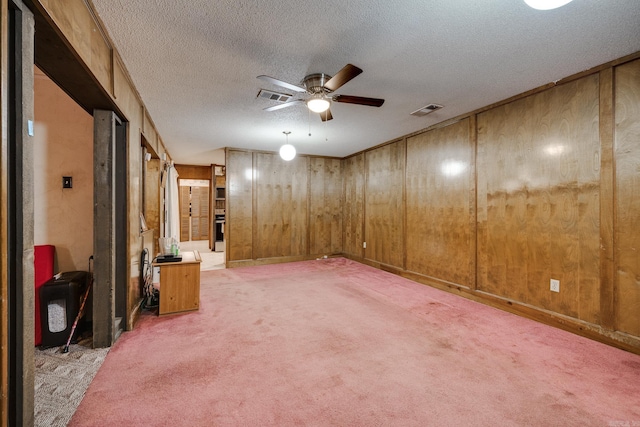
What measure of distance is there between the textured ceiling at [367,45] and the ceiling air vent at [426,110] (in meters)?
0.11

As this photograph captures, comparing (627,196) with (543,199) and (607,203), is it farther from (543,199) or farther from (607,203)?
(543,199)

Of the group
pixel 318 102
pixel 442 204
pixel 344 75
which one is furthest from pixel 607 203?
pixel 318 102

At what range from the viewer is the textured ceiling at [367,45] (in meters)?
1.92

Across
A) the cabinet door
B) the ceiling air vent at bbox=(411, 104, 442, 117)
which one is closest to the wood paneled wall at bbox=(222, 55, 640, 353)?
the ceiling air vent at bbox=(411, 104, 442, 117)

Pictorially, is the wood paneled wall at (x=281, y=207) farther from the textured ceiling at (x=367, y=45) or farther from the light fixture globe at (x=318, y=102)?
the light fixture globe at (x=318, y=102)

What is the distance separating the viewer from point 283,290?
14.3 feet

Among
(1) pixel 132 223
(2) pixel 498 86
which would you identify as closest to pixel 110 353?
(1) pixel 132 223

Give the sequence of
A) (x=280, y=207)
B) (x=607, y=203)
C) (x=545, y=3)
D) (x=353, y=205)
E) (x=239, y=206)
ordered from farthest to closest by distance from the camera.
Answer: (x=353, y=205) → (x=280, y=207) → (x=239, y=206) → (x=607, y=203) → (x=545, y=3)

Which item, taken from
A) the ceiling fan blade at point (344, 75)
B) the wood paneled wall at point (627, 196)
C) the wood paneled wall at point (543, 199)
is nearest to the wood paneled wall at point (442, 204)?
the wood paneled wall at point (543, 199)

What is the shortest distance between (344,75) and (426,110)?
80.0 inches

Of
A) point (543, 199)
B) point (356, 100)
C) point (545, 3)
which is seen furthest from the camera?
point (543, 199)

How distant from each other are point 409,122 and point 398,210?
5.64 ft

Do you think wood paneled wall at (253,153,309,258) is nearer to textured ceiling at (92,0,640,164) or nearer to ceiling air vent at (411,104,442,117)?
textured ceiling at (92,0,640,164)

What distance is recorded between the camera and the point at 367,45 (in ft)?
7.59
